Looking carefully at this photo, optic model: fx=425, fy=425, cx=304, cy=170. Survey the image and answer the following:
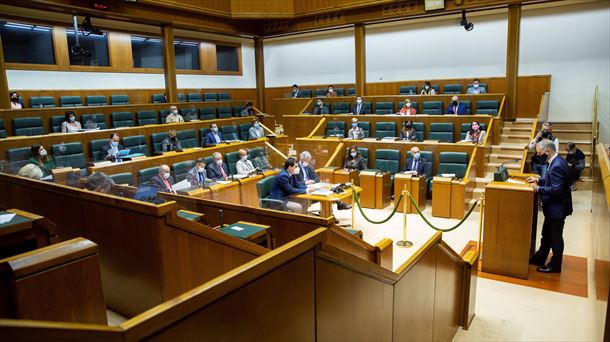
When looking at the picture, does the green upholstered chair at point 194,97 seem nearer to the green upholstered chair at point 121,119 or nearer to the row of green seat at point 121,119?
the row of green seat at point 121,119

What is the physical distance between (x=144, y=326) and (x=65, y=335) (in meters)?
0.19

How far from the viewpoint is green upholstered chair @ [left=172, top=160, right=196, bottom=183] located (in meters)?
6.35

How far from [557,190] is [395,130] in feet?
15.9

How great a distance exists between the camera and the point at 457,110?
9.59 m

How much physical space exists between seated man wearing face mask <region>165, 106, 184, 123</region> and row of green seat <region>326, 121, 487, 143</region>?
11.2 ft

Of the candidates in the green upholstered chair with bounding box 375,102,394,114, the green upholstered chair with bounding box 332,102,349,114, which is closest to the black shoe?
the green upholstered chair with bounding box 375,102,394,114

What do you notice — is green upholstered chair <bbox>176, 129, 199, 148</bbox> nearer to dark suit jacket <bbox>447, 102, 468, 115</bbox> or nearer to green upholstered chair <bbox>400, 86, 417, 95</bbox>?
dark suit jacket <bbox>447, 102, 468, 115</bbox>

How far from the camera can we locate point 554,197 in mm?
4539

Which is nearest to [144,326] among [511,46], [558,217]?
[558,217]

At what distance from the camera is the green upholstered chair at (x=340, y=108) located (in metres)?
11.4

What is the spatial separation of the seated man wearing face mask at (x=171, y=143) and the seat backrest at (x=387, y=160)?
3.83 m

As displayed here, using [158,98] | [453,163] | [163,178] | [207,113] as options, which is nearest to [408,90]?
[453,163]

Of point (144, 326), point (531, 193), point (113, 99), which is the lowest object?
point (531, 193)

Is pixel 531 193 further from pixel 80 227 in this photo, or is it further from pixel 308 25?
pixel 308 25
